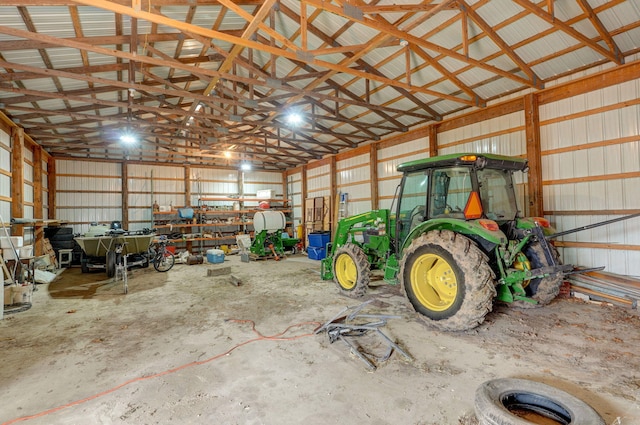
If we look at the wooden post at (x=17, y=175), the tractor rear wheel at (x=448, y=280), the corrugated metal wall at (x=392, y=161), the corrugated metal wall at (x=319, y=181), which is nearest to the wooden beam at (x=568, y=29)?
the tractor rear wheel at (x=448, y=280)

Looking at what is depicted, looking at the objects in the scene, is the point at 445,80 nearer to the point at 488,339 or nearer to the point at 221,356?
the point at 488,339

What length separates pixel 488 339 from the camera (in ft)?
11.3

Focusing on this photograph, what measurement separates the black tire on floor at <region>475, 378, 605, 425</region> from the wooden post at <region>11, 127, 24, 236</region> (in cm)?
1035

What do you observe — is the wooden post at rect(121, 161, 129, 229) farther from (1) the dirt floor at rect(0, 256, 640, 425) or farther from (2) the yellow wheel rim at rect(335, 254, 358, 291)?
(2) the yellow wheel rim at rect(335, 254, 358, 291)

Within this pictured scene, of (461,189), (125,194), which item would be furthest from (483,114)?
(125,194)

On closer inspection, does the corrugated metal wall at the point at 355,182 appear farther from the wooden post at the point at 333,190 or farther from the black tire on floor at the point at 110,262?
the black tire on floor at the point at 110,262

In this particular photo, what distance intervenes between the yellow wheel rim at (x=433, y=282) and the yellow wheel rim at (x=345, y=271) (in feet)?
5.47

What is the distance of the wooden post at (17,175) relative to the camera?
25.3ft

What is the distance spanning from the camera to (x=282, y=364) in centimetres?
297

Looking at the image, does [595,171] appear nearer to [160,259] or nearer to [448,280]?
[448,280]

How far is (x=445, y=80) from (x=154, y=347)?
7428mm

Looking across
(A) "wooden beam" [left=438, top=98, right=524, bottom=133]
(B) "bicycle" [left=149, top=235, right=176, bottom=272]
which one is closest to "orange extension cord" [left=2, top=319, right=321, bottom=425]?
(B) "bicycle" [left=149, top=235, right=176, bottom=272]

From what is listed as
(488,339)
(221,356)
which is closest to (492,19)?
(488,339)

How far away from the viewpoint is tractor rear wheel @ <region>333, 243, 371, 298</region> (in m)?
5.19
